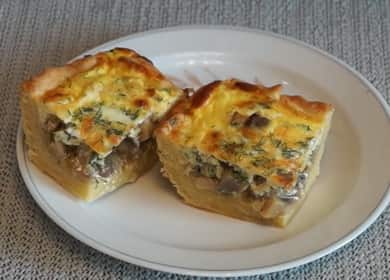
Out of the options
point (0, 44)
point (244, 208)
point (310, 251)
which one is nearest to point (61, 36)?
point (0, 44)

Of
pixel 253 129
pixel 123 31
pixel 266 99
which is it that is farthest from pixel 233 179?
pixel 123 31

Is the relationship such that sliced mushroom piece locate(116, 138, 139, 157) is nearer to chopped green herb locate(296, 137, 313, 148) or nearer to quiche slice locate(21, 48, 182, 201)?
quiche slice locate(21, 48, 182, 201)

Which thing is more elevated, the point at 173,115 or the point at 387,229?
the point at 173,115

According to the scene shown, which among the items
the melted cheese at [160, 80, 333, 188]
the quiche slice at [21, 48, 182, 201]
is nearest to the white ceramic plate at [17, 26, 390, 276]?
the quiche slice at [21, 48, 182, 201]

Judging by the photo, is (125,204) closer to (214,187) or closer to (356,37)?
(214,187)

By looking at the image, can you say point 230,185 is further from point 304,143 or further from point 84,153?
point 84,153
